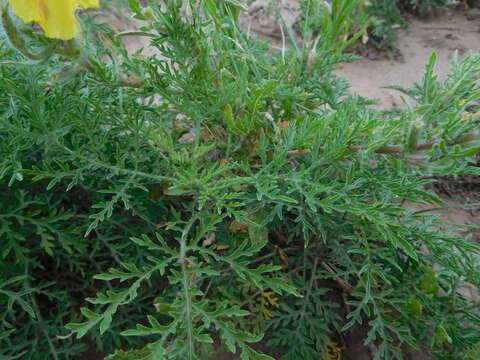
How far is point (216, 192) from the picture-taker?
0.83m

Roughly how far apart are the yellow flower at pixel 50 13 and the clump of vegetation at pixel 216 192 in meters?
0.09

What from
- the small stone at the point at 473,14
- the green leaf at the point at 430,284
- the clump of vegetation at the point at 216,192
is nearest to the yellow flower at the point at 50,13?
the clump of vegetation at the point at 216,192

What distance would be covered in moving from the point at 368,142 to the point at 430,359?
2.51 ft

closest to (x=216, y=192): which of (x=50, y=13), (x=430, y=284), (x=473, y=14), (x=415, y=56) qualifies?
(x=50, y=13)

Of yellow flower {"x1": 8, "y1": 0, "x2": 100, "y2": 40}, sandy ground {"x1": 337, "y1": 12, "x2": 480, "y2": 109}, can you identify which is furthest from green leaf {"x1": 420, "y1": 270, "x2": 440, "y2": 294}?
sandy ground {"x1": 337, "y1": 12, "x2": 480, "y2": 109}

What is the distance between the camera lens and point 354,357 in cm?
114

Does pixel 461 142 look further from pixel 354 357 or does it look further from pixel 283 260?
pixel 354 357

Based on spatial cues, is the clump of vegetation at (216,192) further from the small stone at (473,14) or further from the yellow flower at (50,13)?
the small stone at (473,14)

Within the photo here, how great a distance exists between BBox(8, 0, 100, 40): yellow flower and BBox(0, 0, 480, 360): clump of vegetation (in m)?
0.09

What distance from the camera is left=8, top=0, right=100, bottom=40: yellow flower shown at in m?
0.62

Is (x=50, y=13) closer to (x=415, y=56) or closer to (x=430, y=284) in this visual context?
(x=430, y=284)

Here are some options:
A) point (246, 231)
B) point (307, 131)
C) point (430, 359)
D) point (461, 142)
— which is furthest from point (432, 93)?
point (430, 359)

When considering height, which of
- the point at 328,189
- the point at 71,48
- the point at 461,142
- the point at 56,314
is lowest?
the point at 56,314

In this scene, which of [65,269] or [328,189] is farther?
[65,269]
